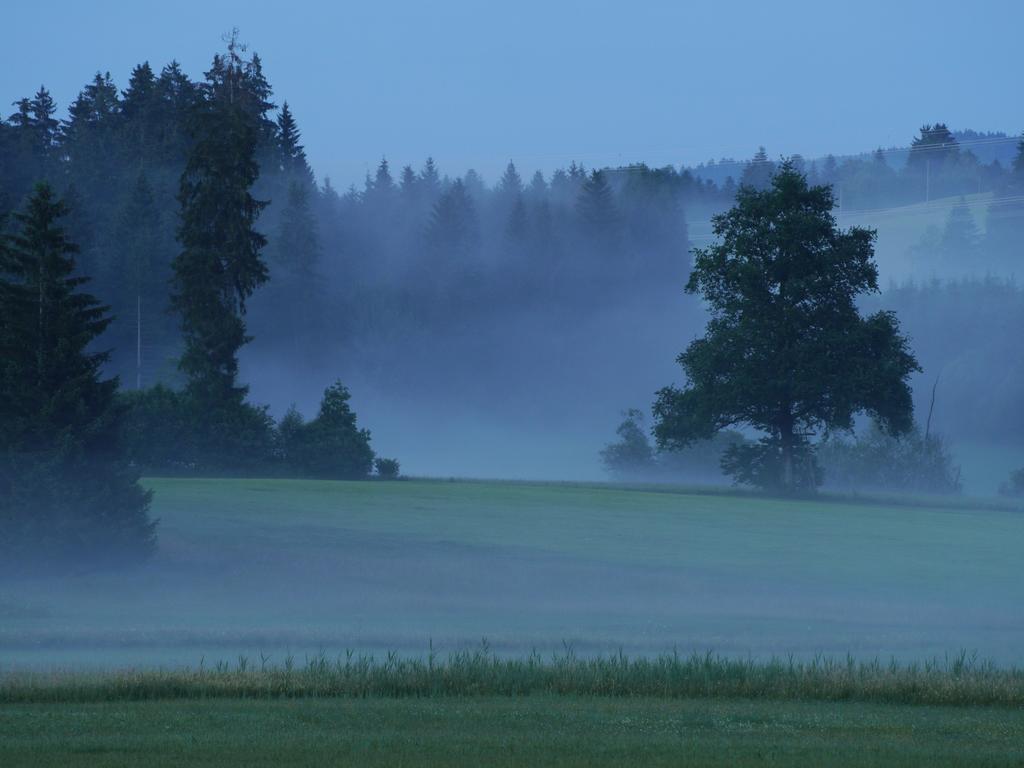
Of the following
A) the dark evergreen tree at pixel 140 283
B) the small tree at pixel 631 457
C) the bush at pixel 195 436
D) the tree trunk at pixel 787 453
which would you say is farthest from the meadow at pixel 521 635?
the dark evergreen tree at pixel 140 283

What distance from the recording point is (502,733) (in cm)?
1198

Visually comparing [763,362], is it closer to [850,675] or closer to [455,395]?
[850,675]

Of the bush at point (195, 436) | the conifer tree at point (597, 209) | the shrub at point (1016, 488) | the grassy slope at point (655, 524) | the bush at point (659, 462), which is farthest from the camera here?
the conifer tree at point (597, 209)

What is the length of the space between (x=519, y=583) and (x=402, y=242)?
114 metres

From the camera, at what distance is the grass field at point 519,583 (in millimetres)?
21062

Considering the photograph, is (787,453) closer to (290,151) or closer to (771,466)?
(771,466)

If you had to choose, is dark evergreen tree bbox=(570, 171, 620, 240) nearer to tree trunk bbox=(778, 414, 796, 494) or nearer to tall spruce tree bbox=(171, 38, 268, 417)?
tall spruce tree bbox=(171, 38, 268, 417)

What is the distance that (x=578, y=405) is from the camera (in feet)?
469

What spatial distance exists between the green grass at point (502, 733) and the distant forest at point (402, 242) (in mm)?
77299

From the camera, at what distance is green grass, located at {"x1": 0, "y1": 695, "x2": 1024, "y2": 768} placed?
428 inches

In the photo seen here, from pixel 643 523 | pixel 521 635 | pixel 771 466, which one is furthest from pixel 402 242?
pixel 521 635

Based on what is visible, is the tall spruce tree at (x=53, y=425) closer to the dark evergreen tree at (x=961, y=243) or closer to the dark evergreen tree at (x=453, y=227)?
the dark evergreen tree at (x=453, y=227)

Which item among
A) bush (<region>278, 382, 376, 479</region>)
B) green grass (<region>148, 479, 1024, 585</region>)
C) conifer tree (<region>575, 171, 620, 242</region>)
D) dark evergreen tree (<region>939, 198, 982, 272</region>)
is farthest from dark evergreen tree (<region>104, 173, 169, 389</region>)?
dark evergreen tree (<region>939, 198, 982, 272</region>)

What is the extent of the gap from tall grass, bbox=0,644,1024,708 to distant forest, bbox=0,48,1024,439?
247 feet
